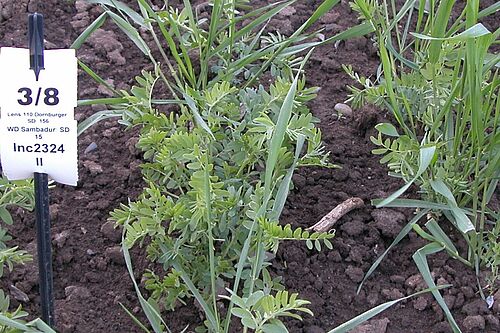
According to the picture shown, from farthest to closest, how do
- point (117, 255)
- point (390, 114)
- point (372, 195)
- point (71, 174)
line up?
point (390, 114), point (372, 195), point (117, 255), point (71, 174)

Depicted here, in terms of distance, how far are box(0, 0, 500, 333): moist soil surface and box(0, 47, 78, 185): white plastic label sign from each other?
13.1 inches

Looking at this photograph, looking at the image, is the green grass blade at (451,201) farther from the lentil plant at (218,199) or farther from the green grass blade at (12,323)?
the green grass blade at (12,323)

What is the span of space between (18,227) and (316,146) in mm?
595

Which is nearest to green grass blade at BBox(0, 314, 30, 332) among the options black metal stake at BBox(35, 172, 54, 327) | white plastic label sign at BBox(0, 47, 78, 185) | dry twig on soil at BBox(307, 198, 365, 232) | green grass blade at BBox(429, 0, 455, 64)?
black metal stake at BBox(35, 172, 54, 327)

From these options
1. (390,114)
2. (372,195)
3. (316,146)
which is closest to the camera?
(316,146)

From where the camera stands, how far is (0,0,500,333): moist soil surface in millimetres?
1333

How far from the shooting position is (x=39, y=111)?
109cm

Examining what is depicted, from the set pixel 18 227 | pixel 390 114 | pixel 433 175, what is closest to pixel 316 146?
pixel 433 175

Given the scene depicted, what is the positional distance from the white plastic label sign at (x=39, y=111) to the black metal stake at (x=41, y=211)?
0.01 meters

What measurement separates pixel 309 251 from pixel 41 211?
0.52 metres

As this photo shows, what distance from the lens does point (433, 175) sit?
Answer: 1.37 m

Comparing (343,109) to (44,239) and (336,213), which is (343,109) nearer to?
(336,213)

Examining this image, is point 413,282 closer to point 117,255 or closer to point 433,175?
point 433,175

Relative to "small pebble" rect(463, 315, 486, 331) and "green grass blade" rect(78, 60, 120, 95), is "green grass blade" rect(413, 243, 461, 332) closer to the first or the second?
"small pebble" rect(463, 315, 486, 331)
